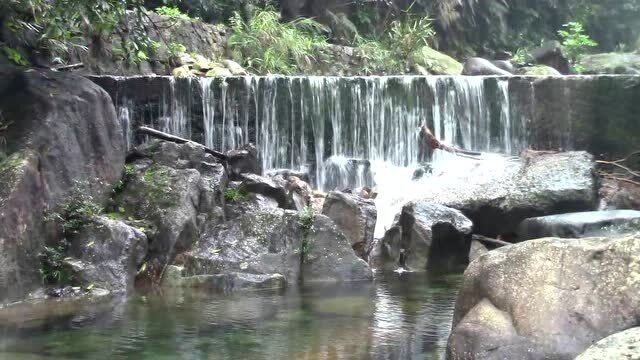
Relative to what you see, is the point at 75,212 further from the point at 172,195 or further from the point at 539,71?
the point at 539,71

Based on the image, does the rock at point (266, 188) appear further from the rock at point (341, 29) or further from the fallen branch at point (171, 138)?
the rock at point (341, 29)

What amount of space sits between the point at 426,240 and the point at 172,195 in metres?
3.38

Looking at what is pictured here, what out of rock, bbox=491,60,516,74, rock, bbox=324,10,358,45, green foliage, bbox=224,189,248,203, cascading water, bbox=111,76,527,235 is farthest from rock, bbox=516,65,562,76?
green foliage, bbox=224,189,248,203

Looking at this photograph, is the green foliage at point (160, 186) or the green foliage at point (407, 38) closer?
the green foliage at point (160, 186)

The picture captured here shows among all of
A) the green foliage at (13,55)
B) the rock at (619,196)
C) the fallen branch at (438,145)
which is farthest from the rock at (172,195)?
the rock at (619,196)

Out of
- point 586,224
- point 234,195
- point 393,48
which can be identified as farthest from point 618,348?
point 393,48

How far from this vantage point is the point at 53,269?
829cm

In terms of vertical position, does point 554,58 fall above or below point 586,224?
above

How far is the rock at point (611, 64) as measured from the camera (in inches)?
816

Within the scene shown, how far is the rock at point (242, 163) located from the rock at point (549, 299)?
21.6 ft

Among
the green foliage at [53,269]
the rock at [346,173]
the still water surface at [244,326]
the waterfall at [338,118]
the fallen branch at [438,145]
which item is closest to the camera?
the still water surface at [244,326]

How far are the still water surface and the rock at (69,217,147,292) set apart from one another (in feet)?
1.37

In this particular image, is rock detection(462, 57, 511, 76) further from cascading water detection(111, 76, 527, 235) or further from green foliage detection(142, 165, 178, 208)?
green foliage detection(142, 165, 178, 208)

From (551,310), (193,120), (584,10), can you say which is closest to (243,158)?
(193,120)
